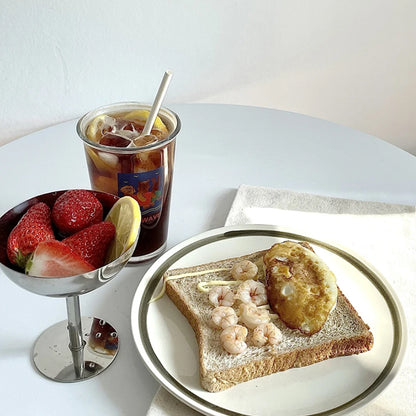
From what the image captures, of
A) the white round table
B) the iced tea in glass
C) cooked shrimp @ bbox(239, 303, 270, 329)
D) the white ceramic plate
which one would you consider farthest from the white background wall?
cooked shrimp @ bbox(239, 303, 270, 329)

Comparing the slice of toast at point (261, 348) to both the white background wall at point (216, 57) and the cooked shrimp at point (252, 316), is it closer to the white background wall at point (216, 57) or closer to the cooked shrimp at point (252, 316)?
the cooked shrimp at point (252, 316)

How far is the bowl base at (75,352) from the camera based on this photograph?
85cm

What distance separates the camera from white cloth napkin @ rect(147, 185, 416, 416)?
1047 millimetres

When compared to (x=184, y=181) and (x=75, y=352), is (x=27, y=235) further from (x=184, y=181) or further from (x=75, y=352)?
(x=184, y=181)

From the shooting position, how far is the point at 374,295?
97 centimetres

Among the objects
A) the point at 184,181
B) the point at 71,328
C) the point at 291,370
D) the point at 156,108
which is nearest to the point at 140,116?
the point at 156,108

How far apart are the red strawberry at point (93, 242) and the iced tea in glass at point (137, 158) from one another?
0.18 metres

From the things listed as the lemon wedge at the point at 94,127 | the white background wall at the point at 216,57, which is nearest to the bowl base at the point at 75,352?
the lemon wedge at the point at 94,127

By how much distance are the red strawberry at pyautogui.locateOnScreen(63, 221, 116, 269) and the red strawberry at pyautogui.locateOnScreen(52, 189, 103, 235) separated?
0.06 feet

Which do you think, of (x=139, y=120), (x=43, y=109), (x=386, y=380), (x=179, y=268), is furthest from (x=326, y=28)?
(x=386, y=380)

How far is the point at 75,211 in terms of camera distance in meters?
0.80

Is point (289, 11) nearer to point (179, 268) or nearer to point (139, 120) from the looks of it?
point (139, 120)

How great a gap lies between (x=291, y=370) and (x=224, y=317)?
119 millimetres

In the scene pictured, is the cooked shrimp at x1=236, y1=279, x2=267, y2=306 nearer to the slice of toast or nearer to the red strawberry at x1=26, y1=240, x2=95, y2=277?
the slice of toast
